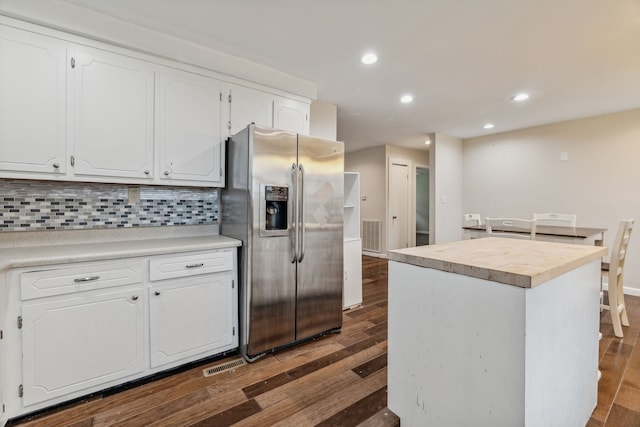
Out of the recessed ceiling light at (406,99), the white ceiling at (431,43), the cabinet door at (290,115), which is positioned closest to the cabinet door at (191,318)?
the cabinet door at (290,115)

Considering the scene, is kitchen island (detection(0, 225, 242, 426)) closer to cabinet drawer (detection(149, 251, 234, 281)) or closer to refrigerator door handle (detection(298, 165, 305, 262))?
cabinet drawer (detection(149, 251, 234, 281))

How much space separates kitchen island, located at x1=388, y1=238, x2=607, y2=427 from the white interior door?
14.7 feet

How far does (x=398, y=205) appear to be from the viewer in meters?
6.12

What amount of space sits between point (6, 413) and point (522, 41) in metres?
3.95

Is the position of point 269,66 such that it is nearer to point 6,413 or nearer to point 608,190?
point 6,413

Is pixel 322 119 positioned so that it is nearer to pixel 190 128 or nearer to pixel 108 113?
pixel 190 128

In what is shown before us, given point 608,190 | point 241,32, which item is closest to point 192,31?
point 241,32

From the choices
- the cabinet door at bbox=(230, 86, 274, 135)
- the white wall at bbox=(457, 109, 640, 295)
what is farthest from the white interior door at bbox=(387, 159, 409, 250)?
the cabinet door at bbox=(230, 86, 274, 135)

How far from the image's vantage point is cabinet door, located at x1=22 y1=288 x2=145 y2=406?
1.56m

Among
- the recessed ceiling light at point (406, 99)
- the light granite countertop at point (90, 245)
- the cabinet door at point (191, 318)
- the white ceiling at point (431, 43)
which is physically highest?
the recessed ceiling light at point (406, 99)

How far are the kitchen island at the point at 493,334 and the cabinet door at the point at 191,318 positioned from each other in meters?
1.30

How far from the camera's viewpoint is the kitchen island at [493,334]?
38.6 inches

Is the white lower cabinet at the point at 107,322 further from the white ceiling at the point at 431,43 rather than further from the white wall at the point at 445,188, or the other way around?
the white wall at the point at 445,188

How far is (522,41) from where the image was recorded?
2.18m
